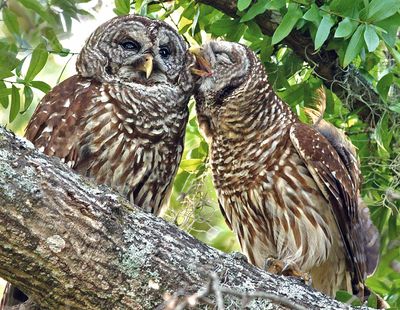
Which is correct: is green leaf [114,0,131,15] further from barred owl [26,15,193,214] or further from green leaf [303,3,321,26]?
green leaf [303,3,321,26]

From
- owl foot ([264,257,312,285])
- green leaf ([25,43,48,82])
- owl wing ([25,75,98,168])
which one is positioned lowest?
owl foot ([264,257,312,285])

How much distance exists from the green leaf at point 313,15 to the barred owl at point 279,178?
505 mm

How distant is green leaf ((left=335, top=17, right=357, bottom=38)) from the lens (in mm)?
3766

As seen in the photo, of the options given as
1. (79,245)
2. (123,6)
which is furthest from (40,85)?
(79,245)

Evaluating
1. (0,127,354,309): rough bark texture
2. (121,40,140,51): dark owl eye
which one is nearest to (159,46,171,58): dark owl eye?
(121,40,140,51): dark owl eye

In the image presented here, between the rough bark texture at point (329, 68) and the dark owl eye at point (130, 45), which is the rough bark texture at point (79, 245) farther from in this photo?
the rough bark texture at point (329, 68)

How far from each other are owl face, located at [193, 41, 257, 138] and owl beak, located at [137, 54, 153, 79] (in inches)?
10.3

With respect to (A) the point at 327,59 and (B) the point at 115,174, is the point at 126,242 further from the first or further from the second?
(A) the point at 327,59

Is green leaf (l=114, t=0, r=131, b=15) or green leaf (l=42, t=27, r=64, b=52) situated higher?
green leaf (l=114, t=0, r=131, b=15)

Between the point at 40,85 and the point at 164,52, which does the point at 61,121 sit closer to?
the point at 40,85

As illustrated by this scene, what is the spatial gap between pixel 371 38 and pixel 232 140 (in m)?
0.94

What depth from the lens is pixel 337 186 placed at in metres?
4.26

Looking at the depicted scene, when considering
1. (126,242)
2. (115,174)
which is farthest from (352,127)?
(126,242)

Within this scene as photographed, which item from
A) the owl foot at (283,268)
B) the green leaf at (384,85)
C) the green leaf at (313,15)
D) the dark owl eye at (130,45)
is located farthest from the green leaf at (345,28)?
the owl foot at (283,268)
